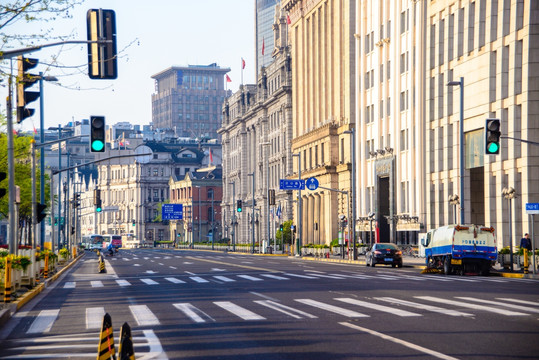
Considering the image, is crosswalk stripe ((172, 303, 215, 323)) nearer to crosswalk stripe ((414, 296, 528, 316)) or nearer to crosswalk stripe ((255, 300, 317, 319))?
crosswalk stripe ((255, 300, 317, 319))

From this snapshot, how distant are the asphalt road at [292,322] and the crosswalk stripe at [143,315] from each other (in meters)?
0.02

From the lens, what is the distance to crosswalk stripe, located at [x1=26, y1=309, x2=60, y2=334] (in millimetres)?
17452

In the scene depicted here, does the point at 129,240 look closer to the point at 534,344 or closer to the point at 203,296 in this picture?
the point at 203,296

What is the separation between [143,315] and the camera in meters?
19.7

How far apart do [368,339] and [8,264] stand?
39.1ft

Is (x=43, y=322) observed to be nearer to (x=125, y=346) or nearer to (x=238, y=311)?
(x=238, y=311)

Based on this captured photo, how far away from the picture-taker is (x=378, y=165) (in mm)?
80812

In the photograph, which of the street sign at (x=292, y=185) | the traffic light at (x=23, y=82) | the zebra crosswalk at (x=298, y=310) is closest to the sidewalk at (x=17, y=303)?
the zebra crosswalk at (x=298, y=310)

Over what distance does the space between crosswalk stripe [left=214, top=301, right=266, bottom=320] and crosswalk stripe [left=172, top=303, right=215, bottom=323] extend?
67 cm

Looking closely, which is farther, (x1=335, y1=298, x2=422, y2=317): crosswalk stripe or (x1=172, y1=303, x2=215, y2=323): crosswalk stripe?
(x1=335, y1=298, x2=422, y2=317): crosswalk stripe

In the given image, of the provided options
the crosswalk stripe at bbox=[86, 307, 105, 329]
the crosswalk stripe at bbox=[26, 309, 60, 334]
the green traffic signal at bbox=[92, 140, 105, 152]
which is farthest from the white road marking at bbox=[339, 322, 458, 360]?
the green traffic signal at bbox=[92, 140, 105, 152]

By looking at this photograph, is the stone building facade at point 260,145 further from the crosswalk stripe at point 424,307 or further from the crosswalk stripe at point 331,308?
the crosswalk stripe at point 424,307

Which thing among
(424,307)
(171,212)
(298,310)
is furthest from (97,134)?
(171,212)

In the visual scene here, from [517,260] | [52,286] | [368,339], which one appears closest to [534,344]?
[368,339]
